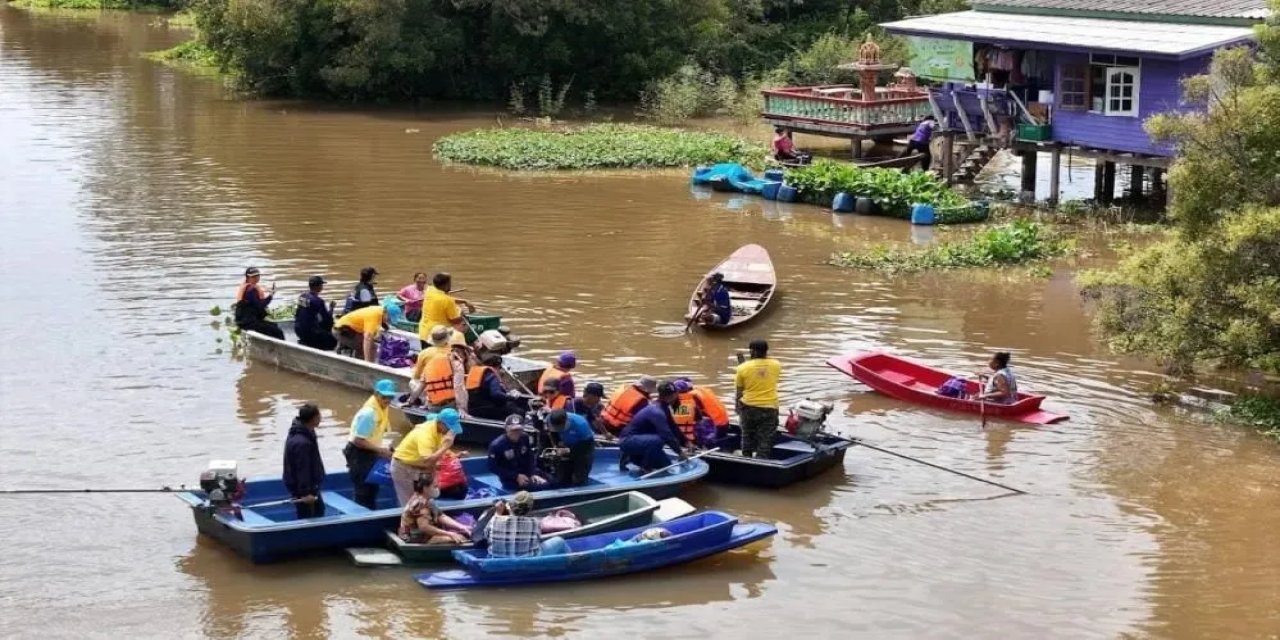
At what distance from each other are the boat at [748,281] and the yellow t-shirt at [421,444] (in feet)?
29.9

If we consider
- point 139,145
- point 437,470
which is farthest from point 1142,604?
point 139,145

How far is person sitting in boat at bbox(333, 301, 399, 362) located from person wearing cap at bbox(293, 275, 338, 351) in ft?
0.62

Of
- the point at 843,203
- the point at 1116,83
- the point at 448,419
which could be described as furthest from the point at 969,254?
the point at 448,419

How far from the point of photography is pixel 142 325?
2405 cm

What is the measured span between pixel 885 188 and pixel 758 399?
635 inches

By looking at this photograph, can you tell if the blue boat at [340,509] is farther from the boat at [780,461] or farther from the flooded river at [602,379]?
the boat at [780,461]

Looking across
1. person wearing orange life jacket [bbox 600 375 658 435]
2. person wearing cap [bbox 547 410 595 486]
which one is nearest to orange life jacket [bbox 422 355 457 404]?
person wearing orange life jacket [bbox 600 375 658 435]

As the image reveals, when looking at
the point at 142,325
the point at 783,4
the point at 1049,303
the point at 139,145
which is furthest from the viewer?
the point at 783,4

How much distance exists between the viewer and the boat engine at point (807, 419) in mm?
17484

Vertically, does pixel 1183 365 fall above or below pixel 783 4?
below

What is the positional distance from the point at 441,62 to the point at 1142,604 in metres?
38.6

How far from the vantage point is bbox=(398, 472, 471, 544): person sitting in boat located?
15.0 m

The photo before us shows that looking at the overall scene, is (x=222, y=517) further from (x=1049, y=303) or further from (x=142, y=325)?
(x=1049, y=303)

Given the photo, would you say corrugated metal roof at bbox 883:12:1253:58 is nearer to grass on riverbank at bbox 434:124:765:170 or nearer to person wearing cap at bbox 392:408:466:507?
grass on riverbank at bbox 434:124:765:170
